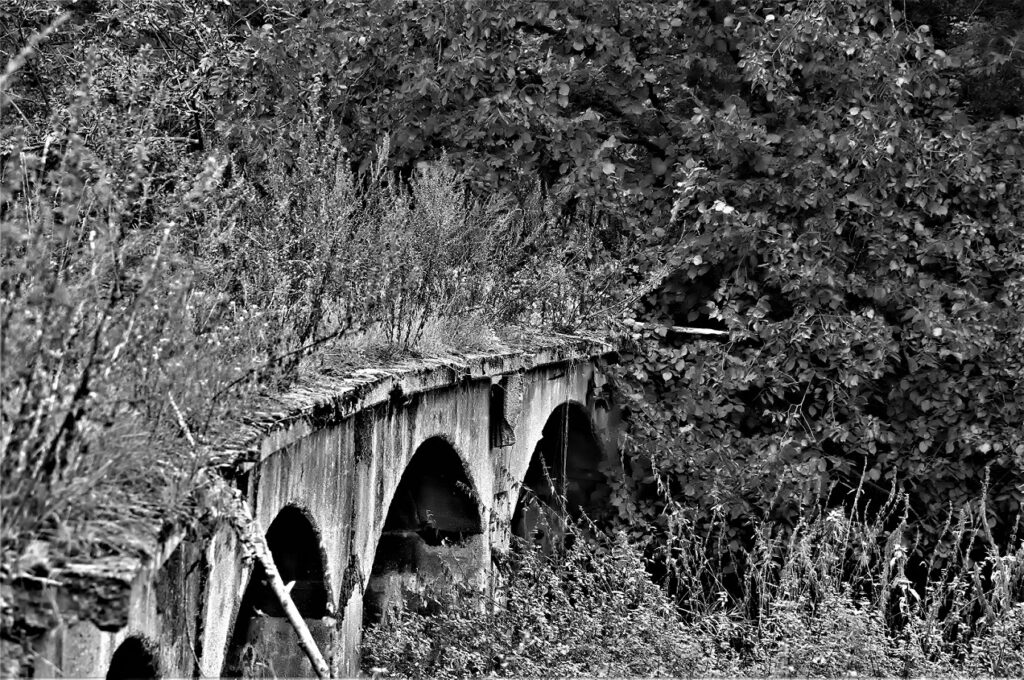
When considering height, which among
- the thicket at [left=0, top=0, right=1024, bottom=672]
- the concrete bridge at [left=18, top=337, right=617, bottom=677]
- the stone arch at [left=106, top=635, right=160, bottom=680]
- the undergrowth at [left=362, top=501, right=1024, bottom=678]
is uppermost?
the thicket at [left=0, top=0, right=1024, bottom=672]

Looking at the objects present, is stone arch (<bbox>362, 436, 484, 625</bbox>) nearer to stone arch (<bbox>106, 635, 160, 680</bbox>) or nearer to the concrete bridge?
the concrete bridge

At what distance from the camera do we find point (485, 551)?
770 centimetres

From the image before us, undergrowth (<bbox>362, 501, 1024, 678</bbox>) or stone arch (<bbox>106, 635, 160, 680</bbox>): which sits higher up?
stone arch (<bbox>106, 635, 160, 680</bbox>)

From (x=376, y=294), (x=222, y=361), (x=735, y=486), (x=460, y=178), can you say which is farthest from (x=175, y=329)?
(x=735, y=486)

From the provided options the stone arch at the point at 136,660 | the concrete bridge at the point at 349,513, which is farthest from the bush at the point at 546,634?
the stone arch at the point at 136,660

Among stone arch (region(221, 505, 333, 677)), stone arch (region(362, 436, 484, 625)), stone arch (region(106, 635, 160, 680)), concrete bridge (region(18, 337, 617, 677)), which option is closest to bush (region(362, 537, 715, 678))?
stone arch (region(362, 436, 484, 625))

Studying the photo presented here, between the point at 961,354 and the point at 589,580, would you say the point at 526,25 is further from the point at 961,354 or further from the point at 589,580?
the point at 589,580

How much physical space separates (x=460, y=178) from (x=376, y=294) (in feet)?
11.9

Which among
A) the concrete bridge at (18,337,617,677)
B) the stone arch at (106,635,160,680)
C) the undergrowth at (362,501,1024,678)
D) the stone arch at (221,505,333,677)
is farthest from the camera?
the undergrowth at (362,501,1024,678)

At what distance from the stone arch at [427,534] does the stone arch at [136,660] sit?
13.1 feet

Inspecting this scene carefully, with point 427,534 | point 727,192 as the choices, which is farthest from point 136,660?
point 727,192

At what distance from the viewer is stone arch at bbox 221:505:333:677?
5.16 metres

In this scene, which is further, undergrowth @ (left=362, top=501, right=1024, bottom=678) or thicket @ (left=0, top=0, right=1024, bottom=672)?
thicket @ (left=0, top=0, right=1024, bottom=672)

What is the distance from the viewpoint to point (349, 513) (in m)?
5.31
